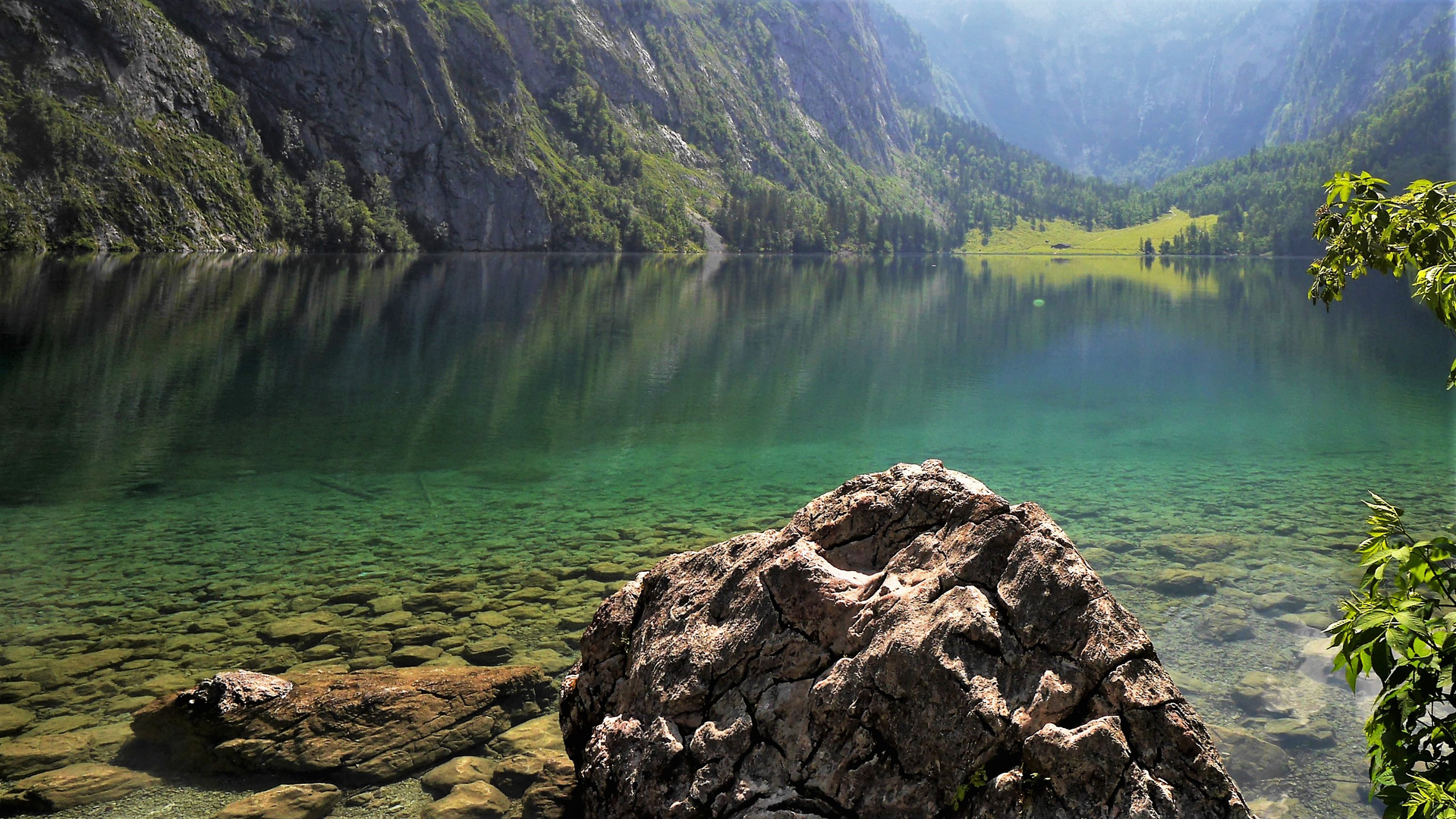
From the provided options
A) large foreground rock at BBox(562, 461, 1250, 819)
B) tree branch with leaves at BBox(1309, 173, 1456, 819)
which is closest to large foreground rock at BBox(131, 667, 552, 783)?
large foreground rock at BBox(562, 461, 1250, 819)

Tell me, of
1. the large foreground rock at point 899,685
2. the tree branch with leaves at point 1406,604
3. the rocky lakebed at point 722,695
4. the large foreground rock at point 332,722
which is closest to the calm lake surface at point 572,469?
the rocky lakebed at point 722,695

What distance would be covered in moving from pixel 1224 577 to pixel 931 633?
1392 centimetres

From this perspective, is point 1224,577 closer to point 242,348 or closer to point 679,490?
point 679,490

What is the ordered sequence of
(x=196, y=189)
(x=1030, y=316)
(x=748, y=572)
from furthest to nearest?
(x=196, y=189) → (x=1030, y=316) → (x=748, y=572)

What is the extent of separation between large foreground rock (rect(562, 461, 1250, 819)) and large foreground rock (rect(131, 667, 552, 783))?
2.89 m

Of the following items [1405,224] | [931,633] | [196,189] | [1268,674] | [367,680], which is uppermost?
[196,189]

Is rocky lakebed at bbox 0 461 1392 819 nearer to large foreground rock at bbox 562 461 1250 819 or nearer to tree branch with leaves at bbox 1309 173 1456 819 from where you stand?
large foreground rock at bbox 562 461 1250 819

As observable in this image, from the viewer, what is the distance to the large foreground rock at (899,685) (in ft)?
18.9

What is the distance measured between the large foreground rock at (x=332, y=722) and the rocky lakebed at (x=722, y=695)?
3 centimetres

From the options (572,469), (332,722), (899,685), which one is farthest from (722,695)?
(572,469)

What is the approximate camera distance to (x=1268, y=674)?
13273 mm

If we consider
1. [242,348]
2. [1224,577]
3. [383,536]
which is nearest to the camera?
[1224,577]

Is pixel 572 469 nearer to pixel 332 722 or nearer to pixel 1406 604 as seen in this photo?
pixel 332 722

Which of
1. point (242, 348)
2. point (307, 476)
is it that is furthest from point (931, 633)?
point (242, 348)
